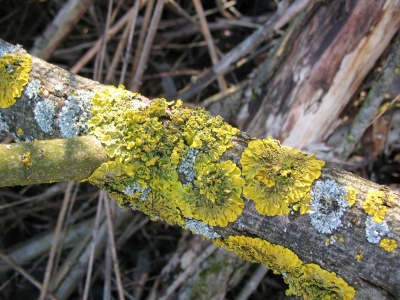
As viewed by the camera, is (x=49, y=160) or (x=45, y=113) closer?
(x=49, y=160)

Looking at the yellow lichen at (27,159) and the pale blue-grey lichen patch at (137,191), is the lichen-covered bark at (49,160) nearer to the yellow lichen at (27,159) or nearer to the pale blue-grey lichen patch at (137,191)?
the yellow lichen at (27,159)

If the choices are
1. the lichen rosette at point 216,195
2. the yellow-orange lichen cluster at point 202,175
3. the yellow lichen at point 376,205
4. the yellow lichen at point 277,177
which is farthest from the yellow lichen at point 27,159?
the yellow lichen at point 376,205

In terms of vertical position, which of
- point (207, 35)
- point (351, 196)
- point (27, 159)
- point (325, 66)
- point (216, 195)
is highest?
point (207, 35)

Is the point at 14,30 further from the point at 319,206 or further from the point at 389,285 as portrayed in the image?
the point at 389,285

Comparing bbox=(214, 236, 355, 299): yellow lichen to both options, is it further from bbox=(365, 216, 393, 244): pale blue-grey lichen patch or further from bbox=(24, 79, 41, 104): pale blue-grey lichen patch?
bbox=(24, 79, 41, 104): pale blue-grey lichen patch

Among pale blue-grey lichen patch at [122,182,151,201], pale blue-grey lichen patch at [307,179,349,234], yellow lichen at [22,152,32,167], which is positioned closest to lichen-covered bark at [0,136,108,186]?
yellow lichen at [22,152,32,167]

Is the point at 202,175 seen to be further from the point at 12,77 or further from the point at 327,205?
the point at 12,77

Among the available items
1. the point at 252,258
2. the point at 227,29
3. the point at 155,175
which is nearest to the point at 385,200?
the point at 252,258

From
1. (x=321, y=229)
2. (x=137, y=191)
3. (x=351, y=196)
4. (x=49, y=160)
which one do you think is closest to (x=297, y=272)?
(x=321, y=229)
